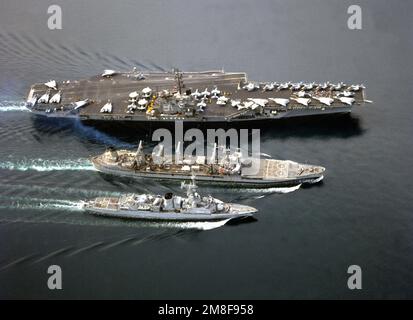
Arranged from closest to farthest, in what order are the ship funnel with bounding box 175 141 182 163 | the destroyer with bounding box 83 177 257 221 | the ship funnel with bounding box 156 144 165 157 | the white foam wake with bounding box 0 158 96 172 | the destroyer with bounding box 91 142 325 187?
the destroyer with bounding box 83 177 257 221 → the destroyer with bounding box 91 142 325 187 → the white foam wake with bounding box 0 158 96 172 → the ship funnel with bounding box 175 141 182 163 → the ship funnel with bounding box 156 144 165 157

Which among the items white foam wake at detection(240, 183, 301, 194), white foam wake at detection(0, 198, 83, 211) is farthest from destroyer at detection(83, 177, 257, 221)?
white foam wake at detection(240, 183, 301, 194)

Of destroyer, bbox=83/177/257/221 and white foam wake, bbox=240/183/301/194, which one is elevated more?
white foam wake, bbox=240/183/301/194

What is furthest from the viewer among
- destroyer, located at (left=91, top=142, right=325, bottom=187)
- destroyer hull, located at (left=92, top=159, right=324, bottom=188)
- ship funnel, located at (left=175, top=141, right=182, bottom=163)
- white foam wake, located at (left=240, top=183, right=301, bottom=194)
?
ship funnel, located at (left=175, top=141, right=182, bottom=163)

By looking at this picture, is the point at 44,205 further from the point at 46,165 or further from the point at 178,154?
the point at 178,154

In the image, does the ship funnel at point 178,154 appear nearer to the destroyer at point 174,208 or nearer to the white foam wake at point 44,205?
the destroyer at point 174,208

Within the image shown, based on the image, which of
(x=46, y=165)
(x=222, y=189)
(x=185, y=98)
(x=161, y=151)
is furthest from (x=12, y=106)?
(x=222, y=189)

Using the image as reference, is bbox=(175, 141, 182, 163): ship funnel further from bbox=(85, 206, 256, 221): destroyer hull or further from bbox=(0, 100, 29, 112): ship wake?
bbox=(0, 100, 29, 112): ship wake
